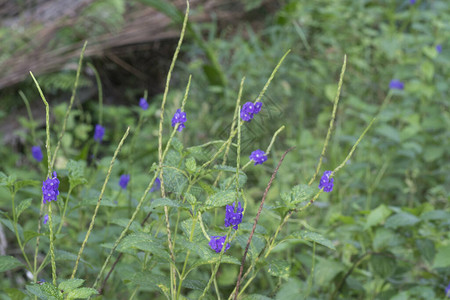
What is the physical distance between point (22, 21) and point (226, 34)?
141 cm

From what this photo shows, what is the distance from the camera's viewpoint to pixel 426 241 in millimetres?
1543

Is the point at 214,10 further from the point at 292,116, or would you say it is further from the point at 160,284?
the point at 160,284

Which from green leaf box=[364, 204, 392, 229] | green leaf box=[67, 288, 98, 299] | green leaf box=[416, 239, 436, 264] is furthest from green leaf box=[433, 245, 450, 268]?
green leaf box=[67, 288, 98, 299]

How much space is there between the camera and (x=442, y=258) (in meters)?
1.47

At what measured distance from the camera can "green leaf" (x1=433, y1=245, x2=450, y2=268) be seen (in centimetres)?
145

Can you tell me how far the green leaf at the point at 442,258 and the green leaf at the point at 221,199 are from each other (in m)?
0.77

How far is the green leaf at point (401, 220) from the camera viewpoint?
1.47m

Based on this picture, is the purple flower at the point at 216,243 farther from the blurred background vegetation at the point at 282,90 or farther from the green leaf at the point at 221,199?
the blurred background vegetation at the point at 282,90

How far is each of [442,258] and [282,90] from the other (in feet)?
5.81

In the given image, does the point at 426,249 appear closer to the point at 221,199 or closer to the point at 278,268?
the point at 278,268

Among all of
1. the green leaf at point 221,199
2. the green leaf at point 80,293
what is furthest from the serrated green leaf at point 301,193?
the green leaf at point 80,293

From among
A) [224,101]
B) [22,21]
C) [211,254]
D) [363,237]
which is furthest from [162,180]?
[22,21]

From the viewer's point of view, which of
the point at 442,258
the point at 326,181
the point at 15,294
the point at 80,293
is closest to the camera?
the point at 80,293

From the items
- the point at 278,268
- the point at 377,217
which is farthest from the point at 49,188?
the point at 377,217
